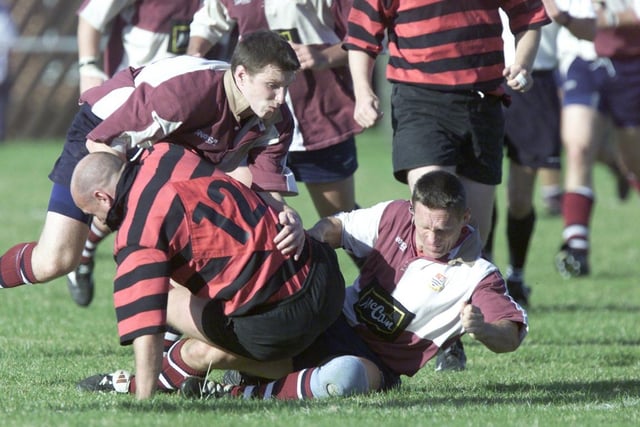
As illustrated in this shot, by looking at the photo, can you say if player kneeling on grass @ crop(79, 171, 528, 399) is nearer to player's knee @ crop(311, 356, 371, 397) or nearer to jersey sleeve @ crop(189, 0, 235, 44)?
player's knee @ crop(311, 356, 371, 397)

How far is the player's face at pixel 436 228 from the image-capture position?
474cm

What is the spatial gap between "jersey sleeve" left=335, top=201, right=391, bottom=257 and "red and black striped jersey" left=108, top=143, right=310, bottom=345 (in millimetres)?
468

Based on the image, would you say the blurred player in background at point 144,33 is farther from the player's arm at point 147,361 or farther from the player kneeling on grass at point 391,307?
the player's arm at point 147,361

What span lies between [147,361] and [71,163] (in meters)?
1.27

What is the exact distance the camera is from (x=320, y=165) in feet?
21.8

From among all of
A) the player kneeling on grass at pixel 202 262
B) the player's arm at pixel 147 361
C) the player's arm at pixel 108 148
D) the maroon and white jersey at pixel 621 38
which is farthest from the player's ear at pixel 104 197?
the maroon and white jersey at pixel 621 38

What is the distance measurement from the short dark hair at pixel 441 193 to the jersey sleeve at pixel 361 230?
30 cm

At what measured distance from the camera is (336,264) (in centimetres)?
481

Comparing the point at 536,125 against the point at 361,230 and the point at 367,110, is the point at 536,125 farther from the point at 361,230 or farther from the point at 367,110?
the point at 361,230

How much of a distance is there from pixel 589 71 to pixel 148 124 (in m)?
5.05

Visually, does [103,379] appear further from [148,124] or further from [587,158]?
[587,158]

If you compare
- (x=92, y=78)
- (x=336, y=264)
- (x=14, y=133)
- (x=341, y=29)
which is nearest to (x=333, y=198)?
(x=341, y=29)

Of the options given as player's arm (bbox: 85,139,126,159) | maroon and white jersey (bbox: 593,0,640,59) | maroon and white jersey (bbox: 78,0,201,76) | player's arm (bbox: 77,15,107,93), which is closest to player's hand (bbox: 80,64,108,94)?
player's arm (bbox: 77,15,107,93)

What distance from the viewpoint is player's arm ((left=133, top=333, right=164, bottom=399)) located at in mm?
4363
